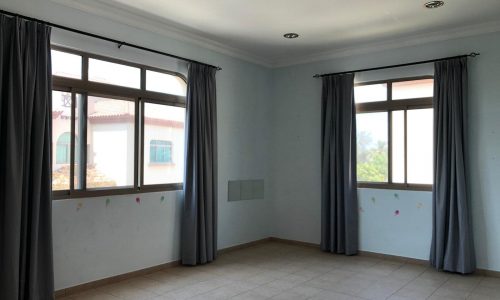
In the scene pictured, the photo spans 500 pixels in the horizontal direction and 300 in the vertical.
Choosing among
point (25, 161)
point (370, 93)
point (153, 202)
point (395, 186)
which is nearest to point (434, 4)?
point (370, 93)

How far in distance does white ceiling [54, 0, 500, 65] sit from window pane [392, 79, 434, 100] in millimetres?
526

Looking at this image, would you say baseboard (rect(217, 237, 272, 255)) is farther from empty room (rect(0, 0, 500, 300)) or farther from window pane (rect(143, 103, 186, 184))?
window pane (rect(143, 103, 186, 184))

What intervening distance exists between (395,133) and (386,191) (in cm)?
78

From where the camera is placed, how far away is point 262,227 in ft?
20.9

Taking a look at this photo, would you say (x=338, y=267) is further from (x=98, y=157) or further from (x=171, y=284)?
(x=98, y=157)

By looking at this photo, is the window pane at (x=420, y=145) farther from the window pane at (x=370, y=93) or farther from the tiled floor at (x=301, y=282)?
the tiled floor at (x=301, y=282)

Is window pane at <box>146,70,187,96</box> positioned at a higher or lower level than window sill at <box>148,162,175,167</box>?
higher

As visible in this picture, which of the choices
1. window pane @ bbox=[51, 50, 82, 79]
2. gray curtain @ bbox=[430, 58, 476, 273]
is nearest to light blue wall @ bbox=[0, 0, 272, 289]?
window pane @ bbox=[51, 50, 82, 79]

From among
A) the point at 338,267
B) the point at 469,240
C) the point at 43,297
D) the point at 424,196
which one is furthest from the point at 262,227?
the point at 43,297

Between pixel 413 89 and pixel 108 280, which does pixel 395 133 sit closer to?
pixel 413 89

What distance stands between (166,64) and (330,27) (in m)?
2.03

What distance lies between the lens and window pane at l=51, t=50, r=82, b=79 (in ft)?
12.6

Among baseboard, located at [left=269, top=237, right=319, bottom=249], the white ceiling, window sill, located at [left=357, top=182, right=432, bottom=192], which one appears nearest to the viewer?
the white ceiling

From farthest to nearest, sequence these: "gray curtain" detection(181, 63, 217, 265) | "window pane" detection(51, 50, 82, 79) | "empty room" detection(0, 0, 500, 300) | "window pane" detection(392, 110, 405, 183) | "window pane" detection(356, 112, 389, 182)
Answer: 1. "window pane" detection(356, 112, 389, 182)
2. "window pane" detection(392, 110, 405, 183)
3. "gray curtain" detection(181, 63, 217, 265)
4. "window pane" detection(51, 50, 82, 79)
5. "empty room" detection(0, 0, 500, 300)
